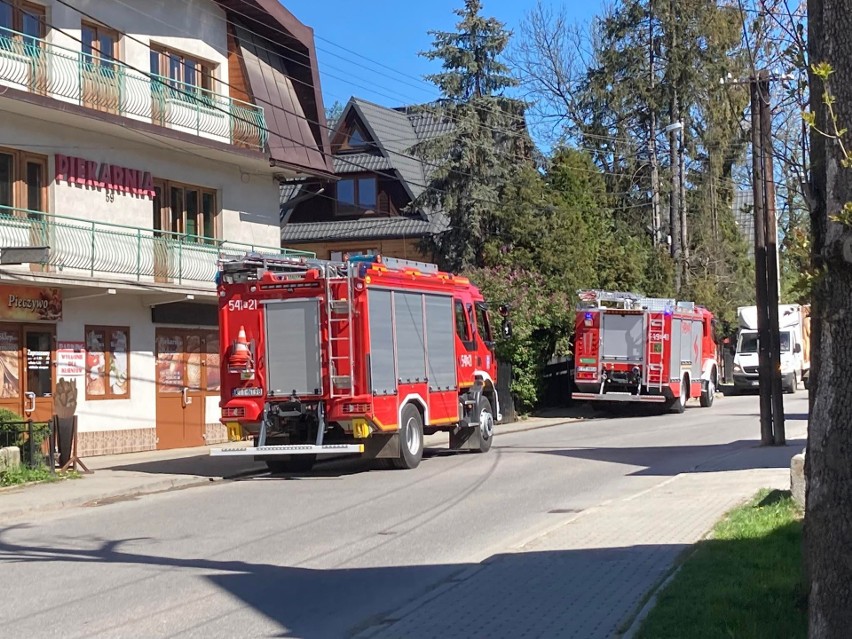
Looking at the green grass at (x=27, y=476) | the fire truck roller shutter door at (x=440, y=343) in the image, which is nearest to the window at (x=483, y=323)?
the fire truck roller shutter door at (x=440, y=343)

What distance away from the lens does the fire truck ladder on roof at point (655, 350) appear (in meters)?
30.3

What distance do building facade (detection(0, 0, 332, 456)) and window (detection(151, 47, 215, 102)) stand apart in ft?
0.15

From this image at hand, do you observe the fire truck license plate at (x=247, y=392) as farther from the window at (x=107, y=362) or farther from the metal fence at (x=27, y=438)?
the window at (x=107, y=362)

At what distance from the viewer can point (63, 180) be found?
21562mm

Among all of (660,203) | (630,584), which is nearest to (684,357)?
(660,203)

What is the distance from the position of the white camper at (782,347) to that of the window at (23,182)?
2840 cm

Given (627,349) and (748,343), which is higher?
(748,343)

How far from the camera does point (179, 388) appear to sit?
2406 centimetres

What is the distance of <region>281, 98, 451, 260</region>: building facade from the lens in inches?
1697

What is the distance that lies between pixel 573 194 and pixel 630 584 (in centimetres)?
3003

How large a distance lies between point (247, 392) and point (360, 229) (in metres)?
27.1

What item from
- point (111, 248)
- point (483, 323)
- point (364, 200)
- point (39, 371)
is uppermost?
point (364, 200)

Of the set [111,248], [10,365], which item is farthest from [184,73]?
[10,365]

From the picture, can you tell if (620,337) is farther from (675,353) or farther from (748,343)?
(748,343)
